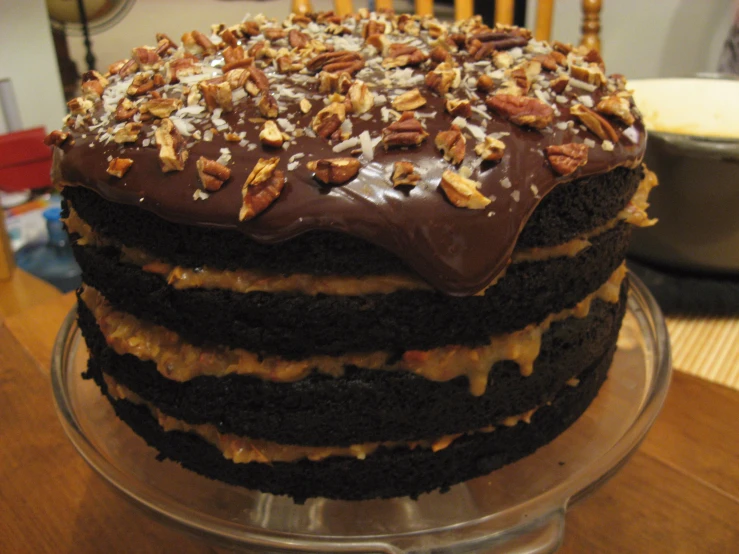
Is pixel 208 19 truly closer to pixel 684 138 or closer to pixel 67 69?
pixel 67 69

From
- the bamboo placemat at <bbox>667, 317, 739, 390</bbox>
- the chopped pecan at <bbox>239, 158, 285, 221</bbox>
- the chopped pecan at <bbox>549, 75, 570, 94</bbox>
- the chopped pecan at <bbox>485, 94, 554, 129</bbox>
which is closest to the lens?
the chopped pecan at <bbox>239, 158, 285, 221</bbox>

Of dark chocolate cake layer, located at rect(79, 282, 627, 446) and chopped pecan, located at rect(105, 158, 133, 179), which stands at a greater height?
chopped pecan, located at rect(105, 158, 133, 179)

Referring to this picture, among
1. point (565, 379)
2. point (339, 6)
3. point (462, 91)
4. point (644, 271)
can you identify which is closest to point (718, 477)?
point (565, 379)

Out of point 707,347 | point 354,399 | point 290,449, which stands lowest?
point 707,347

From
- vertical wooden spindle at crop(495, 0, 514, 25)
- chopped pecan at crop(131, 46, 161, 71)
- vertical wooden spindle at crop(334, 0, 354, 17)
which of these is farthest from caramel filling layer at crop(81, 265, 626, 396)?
vertical wooden spindle at crop(495, 0, 514, 25)

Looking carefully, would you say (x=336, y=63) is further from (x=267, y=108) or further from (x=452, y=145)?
(x=452, y=145)

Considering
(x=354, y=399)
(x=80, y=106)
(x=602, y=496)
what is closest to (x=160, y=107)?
(x=80, y=106)

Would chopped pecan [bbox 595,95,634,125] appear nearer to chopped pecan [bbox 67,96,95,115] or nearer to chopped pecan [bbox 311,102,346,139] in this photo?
chopped pecan [bbox 311,102,346,139]
